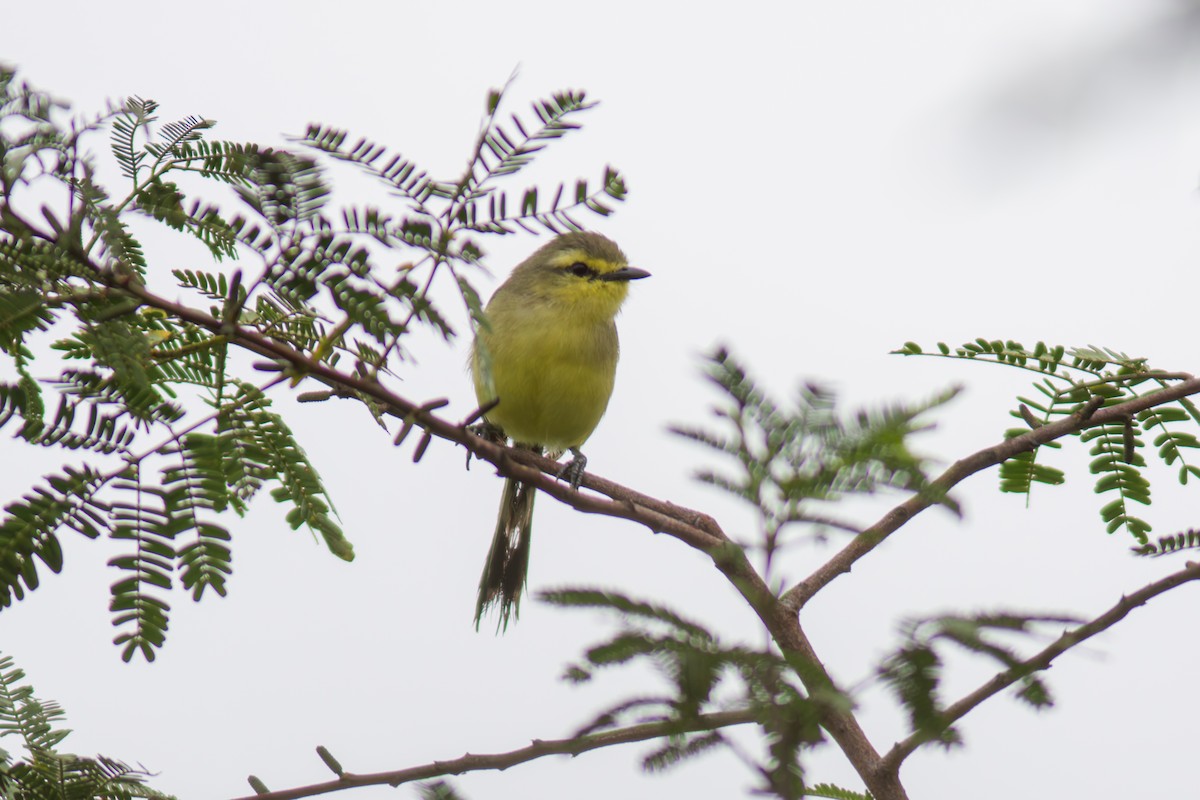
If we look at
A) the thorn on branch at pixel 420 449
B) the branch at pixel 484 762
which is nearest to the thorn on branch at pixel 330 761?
the branch at pixel 484 762

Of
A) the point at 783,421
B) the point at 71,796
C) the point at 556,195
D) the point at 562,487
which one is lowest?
the point at 71,796

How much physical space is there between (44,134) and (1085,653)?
2.03 metres

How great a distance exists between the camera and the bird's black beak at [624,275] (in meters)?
6.42

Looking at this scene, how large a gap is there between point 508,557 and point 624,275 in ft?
5.15

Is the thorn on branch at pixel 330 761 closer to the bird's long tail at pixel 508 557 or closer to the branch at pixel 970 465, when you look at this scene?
the branch at pixel 970 465

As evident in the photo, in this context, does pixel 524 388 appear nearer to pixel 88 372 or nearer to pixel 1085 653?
pixel 88 372

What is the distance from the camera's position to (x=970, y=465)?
2479mm

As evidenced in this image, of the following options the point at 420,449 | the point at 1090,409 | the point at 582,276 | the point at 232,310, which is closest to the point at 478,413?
the point at 420,449

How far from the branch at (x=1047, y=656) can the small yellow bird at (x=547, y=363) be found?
3555mm

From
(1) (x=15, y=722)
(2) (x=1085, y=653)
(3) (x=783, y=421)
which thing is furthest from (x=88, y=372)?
(2) (x=1085, y=653)

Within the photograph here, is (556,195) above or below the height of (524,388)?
below

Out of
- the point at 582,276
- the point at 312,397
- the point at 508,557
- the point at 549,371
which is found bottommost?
the point at 312,397

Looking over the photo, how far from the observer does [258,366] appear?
85.8 inches

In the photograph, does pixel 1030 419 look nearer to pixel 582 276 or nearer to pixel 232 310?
pixel 232 310
